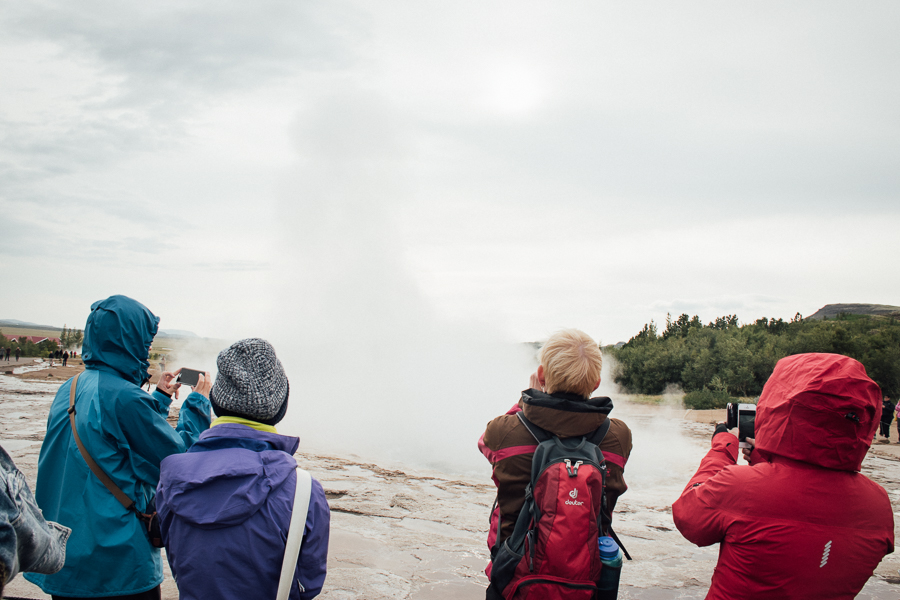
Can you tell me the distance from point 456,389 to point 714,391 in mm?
18107

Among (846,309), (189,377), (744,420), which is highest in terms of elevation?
(846,309)

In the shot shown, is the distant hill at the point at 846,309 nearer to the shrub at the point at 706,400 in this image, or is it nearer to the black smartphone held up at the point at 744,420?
the shrub at the point at 706,400

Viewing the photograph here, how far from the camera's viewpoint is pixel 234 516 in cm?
183

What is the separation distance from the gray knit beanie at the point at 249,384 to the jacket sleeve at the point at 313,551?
0.37m

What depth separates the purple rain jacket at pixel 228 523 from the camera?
185cm

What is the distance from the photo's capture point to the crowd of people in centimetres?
189

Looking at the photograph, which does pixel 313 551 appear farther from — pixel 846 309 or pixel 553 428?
pixel 846 309

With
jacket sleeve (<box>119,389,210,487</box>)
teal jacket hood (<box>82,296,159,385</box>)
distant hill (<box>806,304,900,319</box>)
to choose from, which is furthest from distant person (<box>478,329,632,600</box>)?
distant hill (<box>806,304,900,319</box>)

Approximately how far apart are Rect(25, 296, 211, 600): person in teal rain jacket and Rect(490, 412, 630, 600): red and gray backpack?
1.68 metres

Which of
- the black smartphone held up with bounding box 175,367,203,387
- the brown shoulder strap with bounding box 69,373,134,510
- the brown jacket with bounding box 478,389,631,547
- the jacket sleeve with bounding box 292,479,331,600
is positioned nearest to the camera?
the jacket sleeve with bounding box 292,479,331,600

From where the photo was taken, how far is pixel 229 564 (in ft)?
6.13

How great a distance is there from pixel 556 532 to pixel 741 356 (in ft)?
115

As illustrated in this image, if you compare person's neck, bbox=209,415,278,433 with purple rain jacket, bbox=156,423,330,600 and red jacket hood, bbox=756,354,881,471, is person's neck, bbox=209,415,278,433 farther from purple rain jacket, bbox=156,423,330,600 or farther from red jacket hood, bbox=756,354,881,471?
red jacket hood, bbox=756,354,881,471

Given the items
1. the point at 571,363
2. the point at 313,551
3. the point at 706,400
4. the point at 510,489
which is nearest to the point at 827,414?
the point at 571,363
